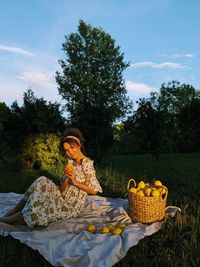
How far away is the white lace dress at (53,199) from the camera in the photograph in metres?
4.82

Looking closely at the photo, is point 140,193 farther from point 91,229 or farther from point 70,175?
point 70,175

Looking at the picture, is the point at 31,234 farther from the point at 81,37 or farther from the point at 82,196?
the point at 81,37

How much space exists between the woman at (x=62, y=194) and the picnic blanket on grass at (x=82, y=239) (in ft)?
0.45

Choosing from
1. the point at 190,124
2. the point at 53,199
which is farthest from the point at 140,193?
the point at 190,124

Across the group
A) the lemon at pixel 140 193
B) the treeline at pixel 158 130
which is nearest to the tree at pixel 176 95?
the treeline at pixel 158 130

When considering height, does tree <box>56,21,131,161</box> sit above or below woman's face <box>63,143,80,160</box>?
above

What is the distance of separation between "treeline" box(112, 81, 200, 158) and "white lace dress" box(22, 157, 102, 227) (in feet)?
27.8

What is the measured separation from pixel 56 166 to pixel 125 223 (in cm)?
637

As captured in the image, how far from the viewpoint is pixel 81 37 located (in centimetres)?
3306

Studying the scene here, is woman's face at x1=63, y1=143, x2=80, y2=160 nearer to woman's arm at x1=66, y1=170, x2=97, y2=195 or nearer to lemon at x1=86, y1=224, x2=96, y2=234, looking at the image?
woman's arm at x1=66, y1=170, x2=97, y2=195

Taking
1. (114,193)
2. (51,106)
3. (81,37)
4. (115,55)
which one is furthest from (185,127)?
(81,37)

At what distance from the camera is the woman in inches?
190

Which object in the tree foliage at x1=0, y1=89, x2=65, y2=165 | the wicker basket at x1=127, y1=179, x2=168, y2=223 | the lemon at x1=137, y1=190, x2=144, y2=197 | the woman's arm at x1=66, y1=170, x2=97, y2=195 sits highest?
the tree foliage at x1=0, y1=89, x2=65, y2=165

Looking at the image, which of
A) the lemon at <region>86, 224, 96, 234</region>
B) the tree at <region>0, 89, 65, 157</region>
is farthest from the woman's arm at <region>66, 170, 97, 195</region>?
the tree at <region>0, 89, 65, 157</region>
